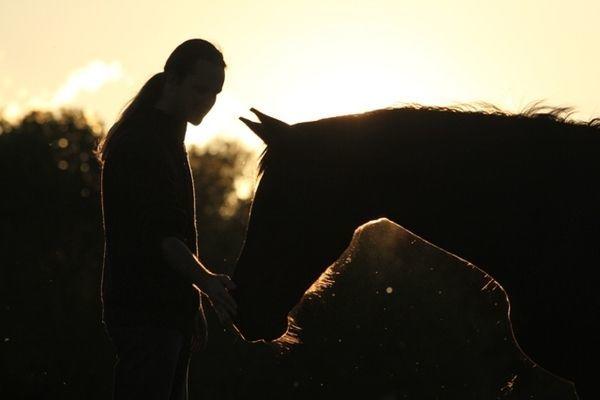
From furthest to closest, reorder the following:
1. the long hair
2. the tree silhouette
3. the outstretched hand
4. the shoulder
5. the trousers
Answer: the tree silhouette → the long hair → the shoulder → the trousers → the outstretched hand

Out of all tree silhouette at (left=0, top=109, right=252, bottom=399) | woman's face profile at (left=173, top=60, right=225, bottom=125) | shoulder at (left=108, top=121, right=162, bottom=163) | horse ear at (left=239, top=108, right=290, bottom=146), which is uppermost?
woman's face profile at (left=173, top=60, right=225, bottom=125)

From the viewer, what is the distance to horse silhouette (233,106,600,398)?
15.1 ft

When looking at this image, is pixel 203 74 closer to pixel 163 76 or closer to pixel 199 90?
pixel 199 90

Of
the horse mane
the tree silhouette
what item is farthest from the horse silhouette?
the tree silhouette

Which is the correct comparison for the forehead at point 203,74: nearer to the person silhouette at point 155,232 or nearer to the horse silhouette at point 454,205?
the person silhouette at point 155,232

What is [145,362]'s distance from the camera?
456 cm

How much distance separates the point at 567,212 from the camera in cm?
461

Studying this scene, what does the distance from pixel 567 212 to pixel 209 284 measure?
66.7 inches

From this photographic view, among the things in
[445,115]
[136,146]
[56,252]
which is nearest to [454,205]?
[445,115]

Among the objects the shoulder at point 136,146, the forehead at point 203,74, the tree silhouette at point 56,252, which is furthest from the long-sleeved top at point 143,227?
the tree silhouette at point 56,252

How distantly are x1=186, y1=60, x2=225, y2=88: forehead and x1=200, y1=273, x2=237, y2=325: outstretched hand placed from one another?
986 millimetres

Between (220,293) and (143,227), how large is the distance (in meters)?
0.55

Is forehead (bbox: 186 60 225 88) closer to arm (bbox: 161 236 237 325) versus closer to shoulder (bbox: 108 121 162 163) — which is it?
shoulder (bbox: 108 121 162 163)

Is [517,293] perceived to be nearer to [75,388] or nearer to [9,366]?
[75,388]
